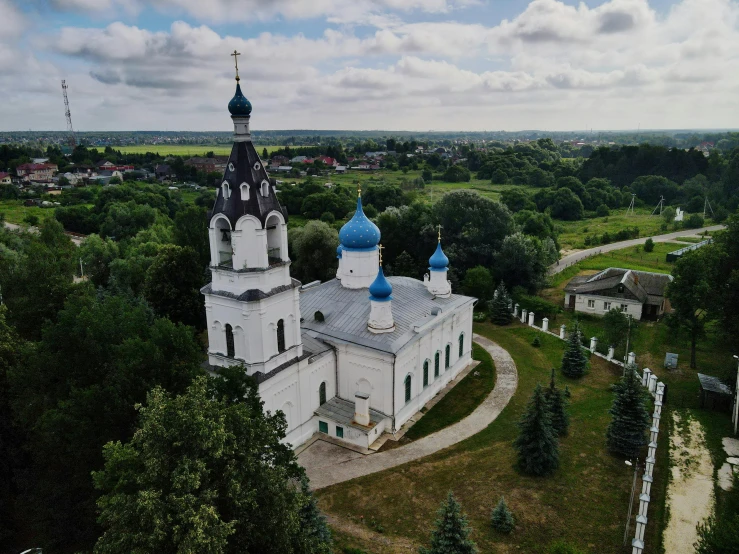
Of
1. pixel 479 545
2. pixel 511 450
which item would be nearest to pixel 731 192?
pixel 511 450

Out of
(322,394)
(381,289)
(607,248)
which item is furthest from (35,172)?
(607,248)

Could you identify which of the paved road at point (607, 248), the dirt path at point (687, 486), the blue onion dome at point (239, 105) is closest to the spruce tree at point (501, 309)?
the dirt path at point (687, 486)

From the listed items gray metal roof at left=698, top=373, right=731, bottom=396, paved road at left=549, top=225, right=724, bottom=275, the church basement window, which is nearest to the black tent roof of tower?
the church basement window

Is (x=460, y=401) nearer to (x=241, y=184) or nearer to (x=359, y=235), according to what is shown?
(x=359, y=235)

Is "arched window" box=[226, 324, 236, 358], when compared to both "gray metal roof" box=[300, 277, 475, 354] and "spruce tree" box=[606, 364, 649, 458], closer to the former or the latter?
"gray metal roof" box=[300, 277, 475, 354]

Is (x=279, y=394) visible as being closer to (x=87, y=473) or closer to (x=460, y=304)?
(x=87, y=473)

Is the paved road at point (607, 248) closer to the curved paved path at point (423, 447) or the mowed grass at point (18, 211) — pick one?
the curved paved path at point (423, 447)
